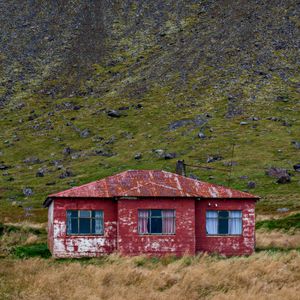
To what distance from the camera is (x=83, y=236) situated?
126ft

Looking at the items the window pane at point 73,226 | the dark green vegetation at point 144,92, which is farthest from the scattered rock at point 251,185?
the window pane at point 73,226

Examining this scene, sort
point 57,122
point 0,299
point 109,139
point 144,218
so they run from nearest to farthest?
point 0,299 < point 144,218 < point 109,139 < point 57,122

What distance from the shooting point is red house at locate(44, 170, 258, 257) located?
38.2 meters

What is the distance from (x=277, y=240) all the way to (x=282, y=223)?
7233 mm

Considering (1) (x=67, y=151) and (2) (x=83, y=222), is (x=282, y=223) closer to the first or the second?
(2) (x=83, y=222)

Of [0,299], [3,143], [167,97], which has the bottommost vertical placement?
[0,299]

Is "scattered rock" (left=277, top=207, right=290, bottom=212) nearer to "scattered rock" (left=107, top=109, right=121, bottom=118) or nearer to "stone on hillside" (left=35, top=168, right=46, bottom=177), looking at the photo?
"stone on hillside" (left=35, top=168, right=46, bottom=177)

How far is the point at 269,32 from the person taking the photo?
135 metres

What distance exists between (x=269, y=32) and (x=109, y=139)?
50.0 metres

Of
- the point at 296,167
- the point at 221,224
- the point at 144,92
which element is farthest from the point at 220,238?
the point at 144,92

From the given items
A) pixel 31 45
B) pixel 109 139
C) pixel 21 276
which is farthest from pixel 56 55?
pixel 21 276

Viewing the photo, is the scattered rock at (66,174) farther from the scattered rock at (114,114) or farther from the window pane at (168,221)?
the window pane at (168,221)

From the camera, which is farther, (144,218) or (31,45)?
(31,45)

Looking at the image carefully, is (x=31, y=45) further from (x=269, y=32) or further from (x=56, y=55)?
(x=269, y=32)
